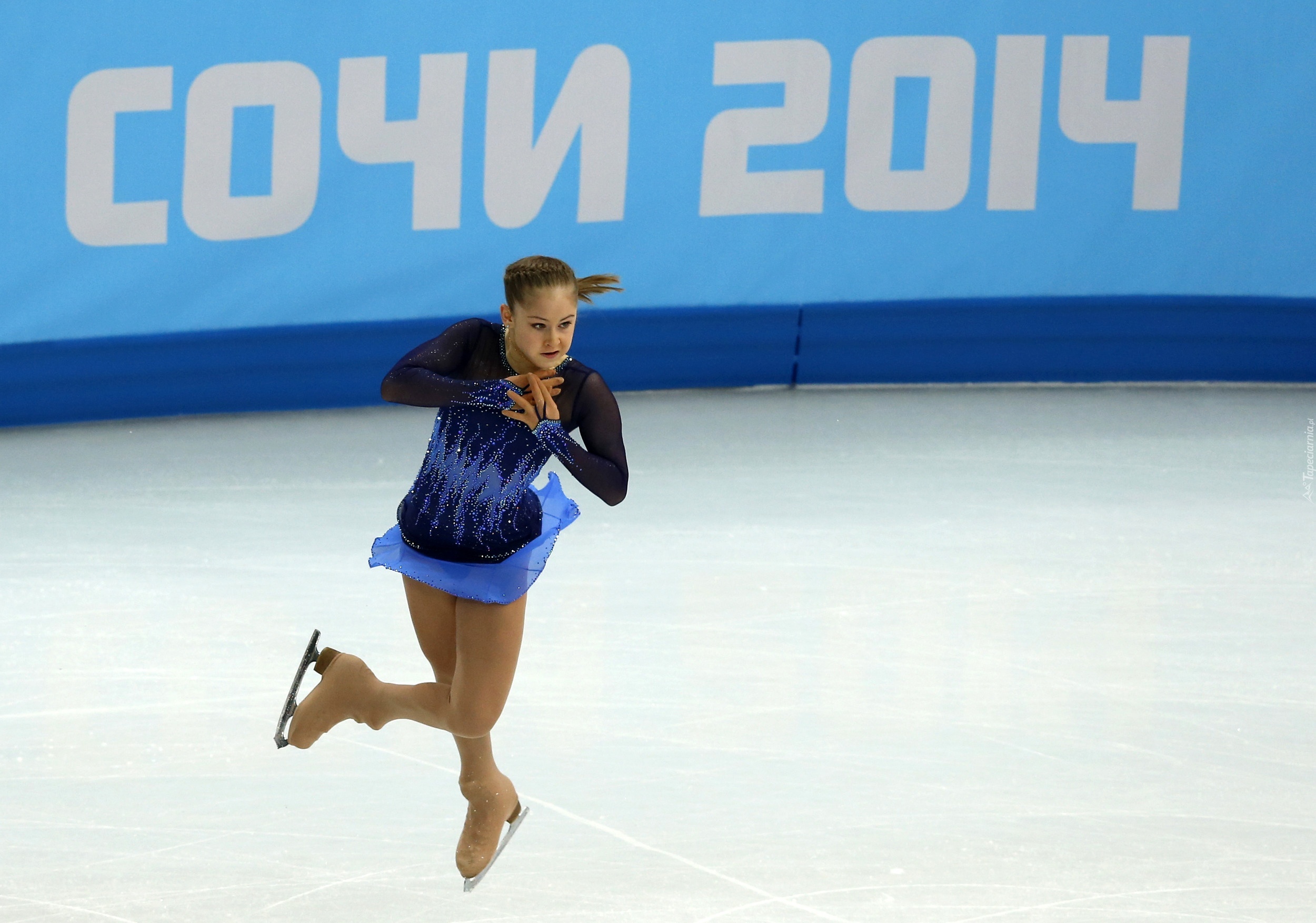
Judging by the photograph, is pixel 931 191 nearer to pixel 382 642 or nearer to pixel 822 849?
pixel 382 642

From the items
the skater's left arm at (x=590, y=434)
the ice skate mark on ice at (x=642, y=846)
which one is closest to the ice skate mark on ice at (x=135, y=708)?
the ice skate mark on ice at (x=642, y=846)

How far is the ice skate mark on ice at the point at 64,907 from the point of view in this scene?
256 cm

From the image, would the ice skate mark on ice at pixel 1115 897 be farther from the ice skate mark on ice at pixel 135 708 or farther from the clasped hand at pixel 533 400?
the ice skate mark on ice at pixel 135 708

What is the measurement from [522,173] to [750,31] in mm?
1033

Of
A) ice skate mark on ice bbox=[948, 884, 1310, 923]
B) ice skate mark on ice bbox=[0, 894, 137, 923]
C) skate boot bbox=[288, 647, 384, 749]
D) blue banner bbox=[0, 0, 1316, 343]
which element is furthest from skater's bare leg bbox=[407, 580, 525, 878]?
blue banner bbox=[0, 0, 1316, 343]

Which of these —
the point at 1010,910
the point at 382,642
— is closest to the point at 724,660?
the point at 382,642

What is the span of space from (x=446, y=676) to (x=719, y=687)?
1.35 m

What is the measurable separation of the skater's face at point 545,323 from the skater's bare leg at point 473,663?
357 mm

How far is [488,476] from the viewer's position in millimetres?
2209

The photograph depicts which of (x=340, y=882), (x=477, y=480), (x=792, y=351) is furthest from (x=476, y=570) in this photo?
(x=792, y=351)

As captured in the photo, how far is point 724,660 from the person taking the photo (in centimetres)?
376

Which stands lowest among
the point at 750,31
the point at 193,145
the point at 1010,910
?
the point at 1010,910

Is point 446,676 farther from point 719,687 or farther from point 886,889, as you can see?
point 719,687

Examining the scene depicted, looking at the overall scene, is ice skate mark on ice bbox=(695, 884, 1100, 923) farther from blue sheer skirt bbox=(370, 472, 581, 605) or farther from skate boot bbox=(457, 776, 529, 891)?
blue sheer skirt bbox=(370, 472, 581, 605)
